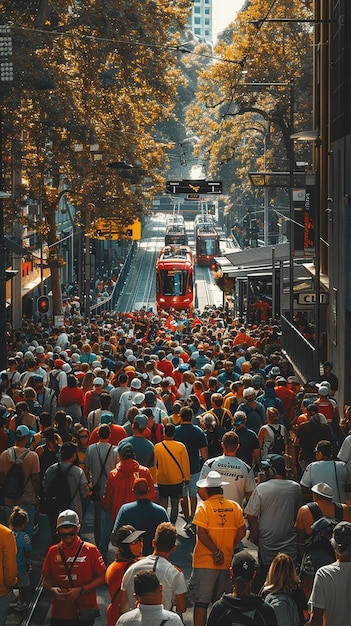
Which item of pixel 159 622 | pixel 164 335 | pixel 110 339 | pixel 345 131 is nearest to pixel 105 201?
pixel 164 335

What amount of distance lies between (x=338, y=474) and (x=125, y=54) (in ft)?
90.1

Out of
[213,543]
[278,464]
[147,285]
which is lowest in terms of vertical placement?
[147,285]

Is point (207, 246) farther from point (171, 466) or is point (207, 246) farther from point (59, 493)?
point (59, 493)

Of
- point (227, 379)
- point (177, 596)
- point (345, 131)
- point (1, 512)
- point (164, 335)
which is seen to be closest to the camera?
point (177, 596)

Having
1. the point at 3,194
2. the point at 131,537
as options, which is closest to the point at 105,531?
the point at 131,537

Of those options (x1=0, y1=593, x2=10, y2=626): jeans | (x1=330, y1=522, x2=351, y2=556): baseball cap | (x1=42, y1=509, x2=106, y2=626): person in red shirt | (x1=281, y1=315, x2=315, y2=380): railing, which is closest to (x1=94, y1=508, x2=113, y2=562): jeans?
(x1=0, y1=593, x2=10, y2=626): jeans

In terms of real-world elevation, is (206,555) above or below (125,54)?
below

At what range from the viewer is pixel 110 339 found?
28.1 meters

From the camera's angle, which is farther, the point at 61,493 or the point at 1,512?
the point at 1,512

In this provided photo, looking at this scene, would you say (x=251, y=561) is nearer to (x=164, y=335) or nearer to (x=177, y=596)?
(x=177, y=596)

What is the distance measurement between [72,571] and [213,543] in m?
1.39

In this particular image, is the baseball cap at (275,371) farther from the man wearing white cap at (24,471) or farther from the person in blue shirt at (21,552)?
the person in blue shirt at (21,552)

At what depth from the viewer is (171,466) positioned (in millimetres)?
14156

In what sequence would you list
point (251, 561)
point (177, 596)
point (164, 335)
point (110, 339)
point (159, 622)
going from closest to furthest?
point (159, 622), point (251, 561), point (177, 596), point (110, 339), point (164, 335)
